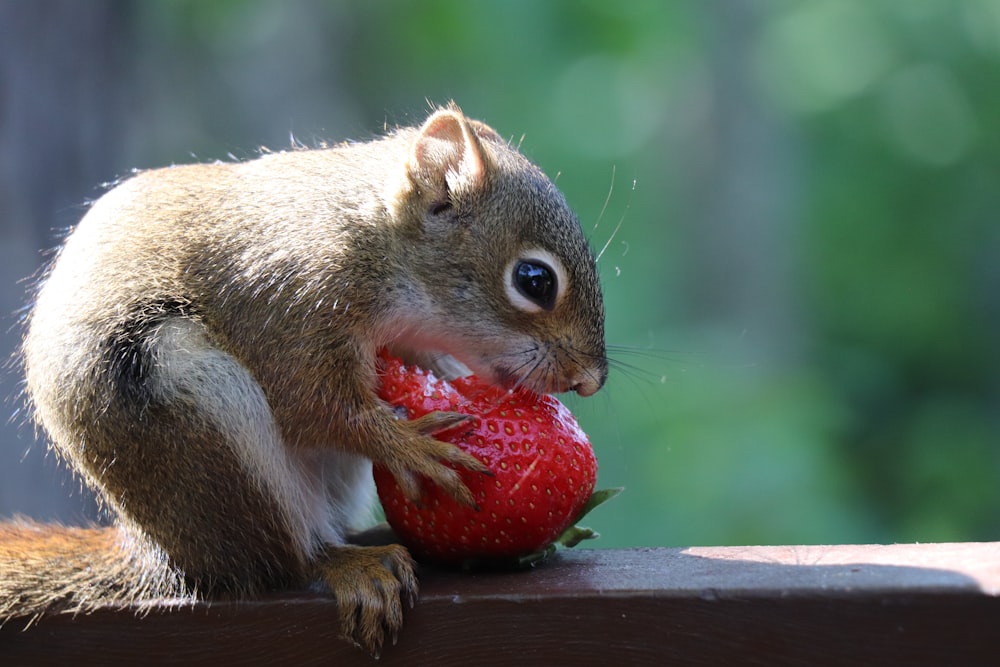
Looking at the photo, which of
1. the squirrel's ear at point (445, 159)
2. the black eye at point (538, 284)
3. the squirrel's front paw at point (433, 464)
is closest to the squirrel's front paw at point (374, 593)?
the squirrel's front paw at point (433, 464)

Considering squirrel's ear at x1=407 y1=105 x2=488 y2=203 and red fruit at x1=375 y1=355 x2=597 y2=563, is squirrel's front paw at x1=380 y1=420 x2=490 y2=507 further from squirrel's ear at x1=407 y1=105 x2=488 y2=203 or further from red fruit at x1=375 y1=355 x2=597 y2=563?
squirrel's ear at x1=407 y1=105 x2=488 y2=203

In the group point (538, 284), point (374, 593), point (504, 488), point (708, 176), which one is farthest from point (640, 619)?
point (708, 176)

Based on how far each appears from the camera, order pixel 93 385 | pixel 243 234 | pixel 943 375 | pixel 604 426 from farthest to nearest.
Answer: pixel 943 375 → pixel 604 426 → pixel 243 234 → pixel 93 385

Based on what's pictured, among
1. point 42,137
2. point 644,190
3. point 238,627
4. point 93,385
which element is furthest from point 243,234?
point 644,190

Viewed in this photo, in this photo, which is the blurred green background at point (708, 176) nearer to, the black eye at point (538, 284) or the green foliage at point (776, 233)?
the green foliage at point (776, 233)

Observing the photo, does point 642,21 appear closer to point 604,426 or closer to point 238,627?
point 604,426

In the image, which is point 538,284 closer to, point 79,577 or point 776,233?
point 79,577
